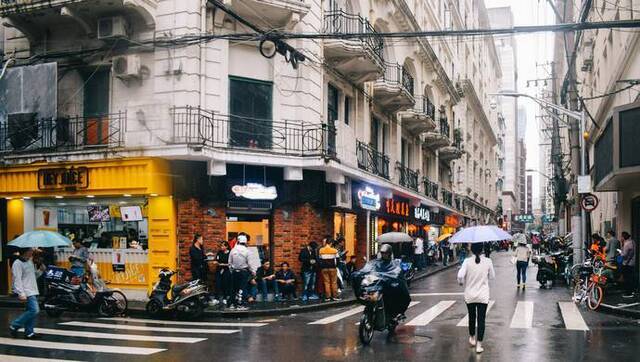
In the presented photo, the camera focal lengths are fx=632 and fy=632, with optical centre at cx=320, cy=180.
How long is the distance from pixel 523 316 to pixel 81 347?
956 cm

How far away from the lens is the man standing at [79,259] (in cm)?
1690

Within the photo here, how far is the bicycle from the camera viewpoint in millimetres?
15484

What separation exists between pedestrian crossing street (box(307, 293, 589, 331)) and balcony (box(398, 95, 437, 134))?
15.9m

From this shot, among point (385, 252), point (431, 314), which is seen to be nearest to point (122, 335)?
point (385, 252)

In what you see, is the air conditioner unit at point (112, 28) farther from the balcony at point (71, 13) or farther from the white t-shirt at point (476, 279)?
the white t-shirt at point (476, 279)

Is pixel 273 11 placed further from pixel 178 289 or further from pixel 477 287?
pixel 477 287

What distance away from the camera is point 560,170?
50.8m

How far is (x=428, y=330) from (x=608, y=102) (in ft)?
54.7

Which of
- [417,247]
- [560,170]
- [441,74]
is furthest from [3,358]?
[560,170]

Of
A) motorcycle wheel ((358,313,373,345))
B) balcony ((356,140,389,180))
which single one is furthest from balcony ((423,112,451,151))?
motorcycle wheel ((358,313,373,345))

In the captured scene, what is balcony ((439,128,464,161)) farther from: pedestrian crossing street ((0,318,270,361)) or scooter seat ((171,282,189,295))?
pedestrian crossing street ((0,318,270,361))

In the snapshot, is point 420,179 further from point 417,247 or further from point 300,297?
point 300,297

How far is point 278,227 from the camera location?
19422mm

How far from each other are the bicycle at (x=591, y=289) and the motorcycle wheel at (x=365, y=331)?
7213 mm
